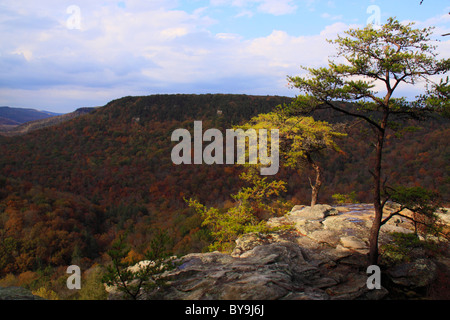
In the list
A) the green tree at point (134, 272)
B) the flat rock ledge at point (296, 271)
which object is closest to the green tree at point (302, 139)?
the flat rock ledge at point (296, 271)

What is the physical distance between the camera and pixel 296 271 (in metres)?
→ 6.51

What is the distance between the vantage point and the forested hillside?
2042cm

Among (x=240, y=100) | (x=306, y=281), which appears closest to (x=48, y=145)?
(x=240, y=100)

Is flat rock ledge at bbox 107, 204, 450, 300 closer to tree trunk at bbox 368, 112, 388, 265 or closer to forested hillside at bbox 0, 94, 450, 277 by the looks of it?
tree trunk at bbox 368, 112, 388, 265

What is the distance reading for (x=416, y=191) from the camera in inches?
227

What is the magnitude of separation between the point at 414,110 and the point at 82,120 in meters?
64.2

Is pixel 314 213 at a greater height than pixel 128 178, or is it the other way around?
pixel 314 213
